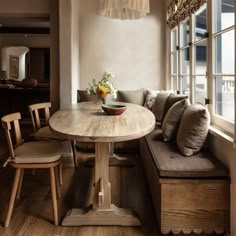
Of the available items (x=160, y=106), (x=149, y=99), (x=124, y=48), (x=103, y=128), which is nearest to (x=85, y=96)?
(x=149, y=99)

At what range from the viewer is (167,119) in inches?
128

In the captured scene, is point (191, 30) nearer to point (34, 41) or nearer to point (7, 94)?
point (7, 94)

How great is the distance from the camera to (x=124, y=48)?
603cm

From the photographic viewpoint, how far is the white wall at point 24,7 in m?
4.76

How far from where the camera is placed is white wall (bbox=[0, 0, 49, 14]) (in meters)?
4.76

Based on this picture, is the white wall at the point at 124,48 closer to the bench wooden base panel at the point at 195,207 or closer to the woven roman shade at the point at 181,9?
the woven roman shade at the point at 181,9

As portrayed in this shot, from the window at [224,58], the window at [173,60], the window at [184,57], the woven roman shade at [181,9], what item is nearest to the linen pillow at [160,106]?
the window at [184,57]

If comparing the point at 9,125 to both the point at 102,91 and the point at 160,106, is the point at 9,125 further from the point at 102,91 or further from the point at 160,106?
the point at 160,106

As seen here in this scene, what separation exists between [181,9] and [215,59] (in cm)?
162

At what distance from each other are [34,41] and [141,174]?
9195 millimetres

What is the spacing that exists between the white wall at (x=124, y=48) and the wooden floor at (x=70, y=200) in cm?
236

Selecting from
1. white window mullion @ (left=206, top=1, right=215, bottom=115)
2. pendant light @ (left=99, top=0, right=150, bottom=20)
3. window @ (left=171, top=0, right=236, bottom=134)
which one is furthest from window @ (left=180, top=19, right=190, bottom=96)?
white window mullion @ (left=206, top=1, right=215, bottom=115)

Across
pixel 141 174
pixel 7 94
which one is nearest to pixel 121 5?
pixel 141 174

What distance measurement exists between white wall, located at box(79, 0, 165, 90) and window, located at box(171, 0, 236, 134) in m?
2.17
